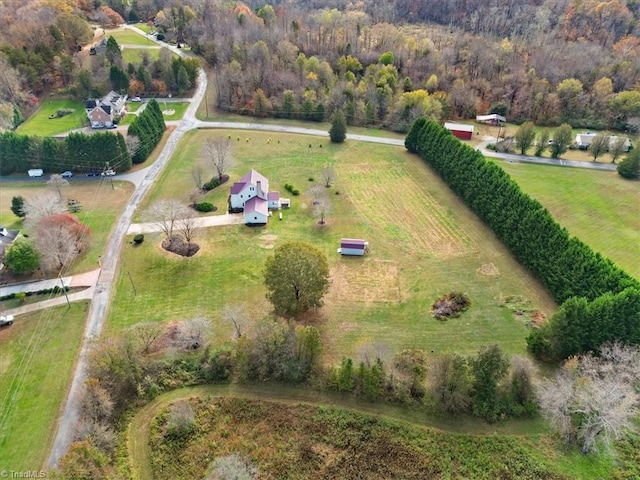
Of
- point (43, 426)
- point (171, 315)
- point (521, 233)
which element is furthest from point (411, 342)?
point (43, 426)

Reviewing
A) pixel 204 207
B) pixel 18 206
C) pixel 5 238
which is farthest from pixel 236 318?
pixel 18 206

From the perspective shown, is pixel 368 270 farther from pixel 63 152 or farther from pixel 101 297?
pixel 63 152

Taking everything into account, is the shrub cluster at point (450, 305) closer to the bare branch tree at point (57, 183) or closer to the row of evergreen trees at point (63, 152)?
the bare branch tree at point (57, 183)

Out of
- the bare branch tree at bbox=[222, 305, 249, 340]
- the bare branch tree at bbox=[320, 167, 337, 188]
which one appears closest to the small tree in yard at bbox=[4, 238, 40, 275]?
the bare branch tree at bbox=[222, 305, 249, 340]

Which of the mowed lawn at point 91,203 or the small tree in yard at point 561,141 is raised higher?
the small tree in yard at point 561,141

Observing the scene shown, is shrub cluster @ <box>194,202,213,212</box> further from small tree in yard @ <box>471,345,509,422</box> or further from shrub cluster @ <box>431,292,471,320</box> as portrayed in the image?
small tree in yard @ <box>471,345,509,422</box>

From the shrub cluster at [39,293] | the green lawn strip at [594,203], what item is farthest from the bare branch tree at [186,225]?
the green lawn strip at [594,203]
